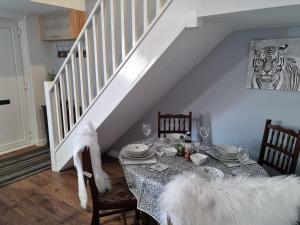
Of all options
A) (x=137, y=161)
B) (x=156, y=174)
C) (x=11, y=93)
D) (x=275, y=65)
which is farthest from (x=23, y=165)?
(x=275, y=65)

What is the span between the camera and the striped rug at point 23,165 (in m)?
3.15

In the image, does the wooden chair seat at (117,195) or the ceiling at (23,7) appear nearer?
the wooden chair seat at (117,195)

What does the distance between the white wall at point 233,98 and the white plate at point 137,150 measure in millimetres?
1109

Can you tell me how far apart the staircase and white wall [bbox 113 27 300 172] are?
113 millimetres

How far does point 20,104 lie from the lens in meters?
4.06

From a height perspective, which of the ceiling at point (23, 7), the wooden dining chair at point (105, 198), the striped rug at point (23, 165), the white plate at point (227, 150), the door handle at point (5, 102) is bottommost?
the striped rug at point (23, 165)

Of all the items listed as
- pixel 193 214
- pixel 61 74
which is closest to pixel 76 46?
pixel 61 74

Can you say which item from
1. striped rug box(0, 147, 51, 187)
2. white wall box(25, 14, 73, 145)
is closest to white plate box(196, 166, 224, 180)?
striped rug box(0, 147, 51, 187)

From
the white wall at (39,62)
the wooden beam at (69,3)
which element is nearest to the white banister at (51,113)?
the wooden beam at (69,3)

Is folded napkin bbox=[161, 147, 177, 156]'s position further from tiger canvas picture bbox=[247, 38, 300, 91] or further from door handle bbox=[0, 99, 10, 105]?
door handle bbox=[0, 99, 10, 105]

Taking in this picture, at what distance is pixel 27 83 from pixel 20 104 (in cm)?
38

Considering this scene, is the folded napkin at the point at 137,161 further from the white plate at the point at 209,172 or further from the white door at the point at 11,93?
the white door at the point at 11,93

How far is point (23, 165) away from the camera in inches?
137

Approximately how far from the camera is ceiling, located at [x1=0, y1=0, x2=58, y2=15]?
3045 millimetres
